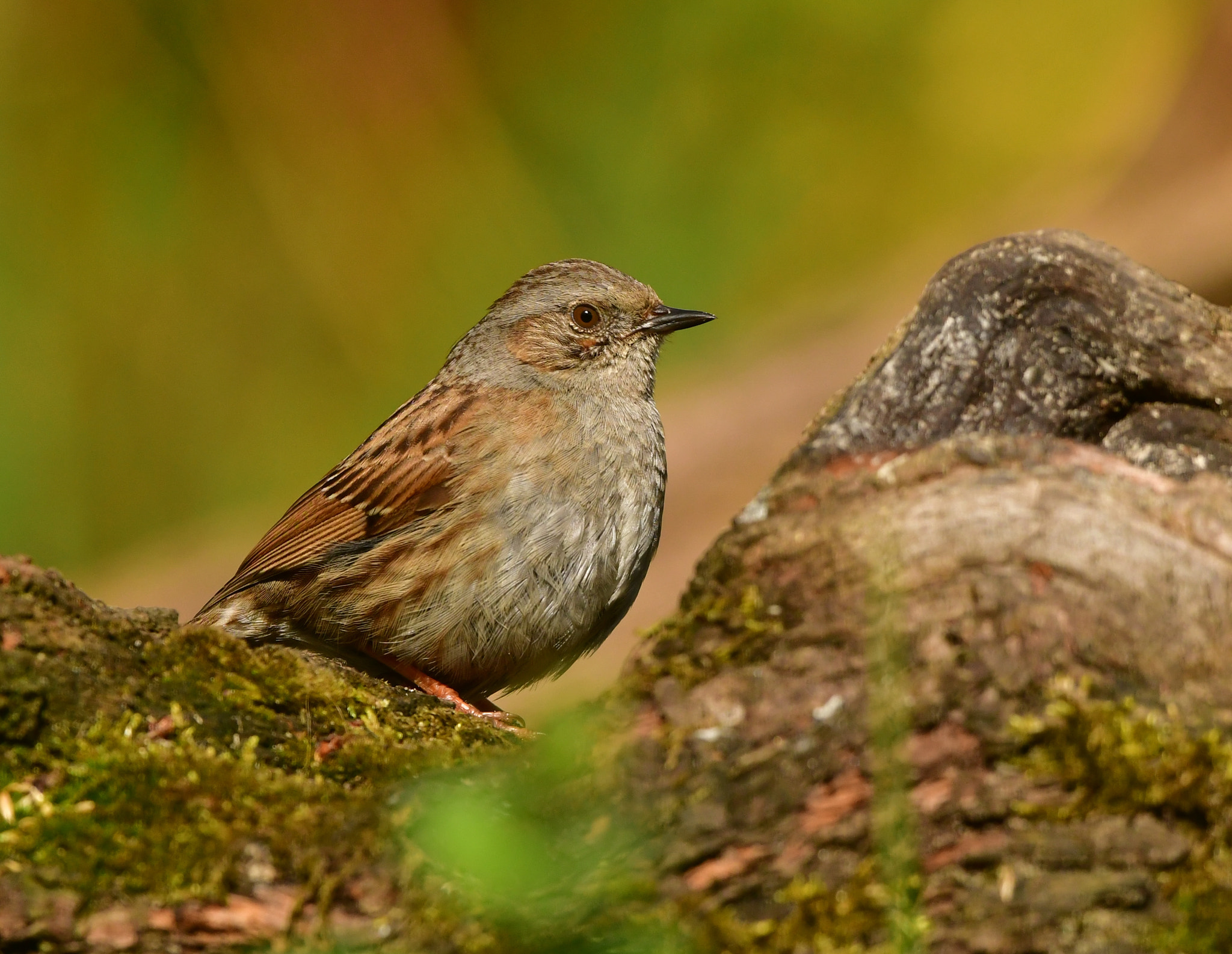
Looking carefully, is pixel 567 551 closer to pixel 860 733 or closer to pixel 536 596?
pixel 536 596

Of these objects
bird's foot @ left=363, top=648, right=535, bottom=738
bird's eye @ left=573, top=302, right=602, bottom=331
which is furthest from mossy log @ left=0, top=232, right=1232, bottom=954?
bird's eye @ left=573, top=302, right=602, bottom=331

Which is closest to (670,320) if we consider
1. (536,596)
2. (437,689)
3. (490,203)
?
(536,596)

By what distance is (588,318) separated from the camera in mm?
4598

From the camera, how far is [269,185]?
793cm

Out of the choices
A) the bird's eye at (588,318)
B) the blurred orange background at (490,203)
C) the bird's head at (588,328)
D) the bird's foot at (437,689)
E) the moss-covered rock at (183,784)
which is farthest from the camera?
the blurred orange background at (490,203)

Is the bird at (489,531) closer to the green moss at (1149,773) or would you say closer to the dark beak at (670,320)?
the dark beak at (670,320)

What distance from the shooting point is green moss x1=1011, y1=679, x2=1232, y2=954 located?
1637 millimetres

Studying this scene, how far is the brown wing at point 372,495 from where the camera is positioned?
4.05 meters

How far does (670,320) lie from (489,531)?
1.16m

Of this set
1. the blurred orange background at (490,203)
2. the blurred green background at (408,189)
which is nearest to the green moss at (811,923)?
the blurred orange background at (490,203)

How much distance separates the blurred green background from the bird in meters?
2.72

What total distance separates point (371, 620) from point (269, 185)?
4.81 m

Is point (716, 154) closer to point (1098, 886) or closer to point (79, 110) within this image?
point (79, 110)

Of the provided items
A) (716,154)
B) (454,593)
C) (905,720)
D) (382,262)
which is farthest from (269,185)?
(905,720)
